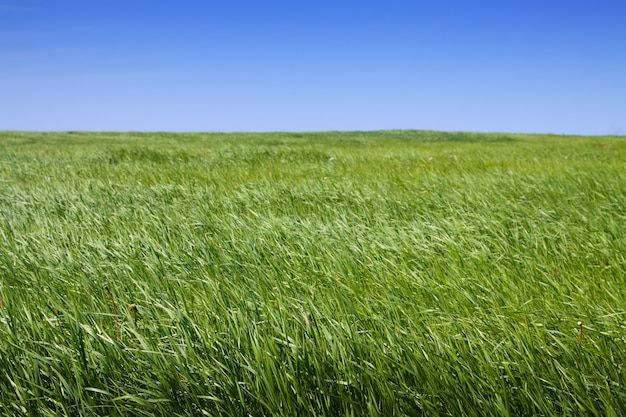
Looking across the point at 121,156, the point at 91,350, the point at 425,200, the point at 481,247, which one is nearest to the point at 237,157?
the point at 121,156

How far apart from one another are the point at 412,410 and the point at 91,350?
3.60 ft

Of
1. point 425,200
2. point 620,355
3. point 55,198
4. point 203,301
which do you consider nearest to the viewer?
point 620,355

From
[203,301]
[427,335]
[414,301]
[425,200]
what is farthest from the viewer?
[425,200]

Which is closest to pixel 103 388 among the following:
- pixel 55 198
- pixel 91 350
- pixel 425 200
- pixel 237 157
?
pixel 91 350

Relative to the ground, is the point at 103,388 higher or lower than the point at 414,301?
lower

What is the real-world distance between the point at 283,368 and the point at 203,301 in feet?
2.06

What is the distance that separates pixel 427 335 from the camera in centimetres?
173

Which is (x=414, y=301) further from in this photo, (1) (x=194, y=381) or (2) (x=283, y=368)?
(1) (x=194, y=381)

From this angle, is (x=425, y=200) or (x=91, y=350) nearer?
(x=91, y=350)

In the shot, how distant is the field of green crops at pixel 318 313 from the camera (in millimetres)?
1425

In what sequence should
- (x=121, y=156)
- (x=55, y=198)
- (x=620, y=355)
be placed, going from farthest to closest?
(x=121, y=156) < (x=55, y=198) < (x=620, y=355)

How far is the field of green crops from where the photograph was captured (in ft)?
4.67

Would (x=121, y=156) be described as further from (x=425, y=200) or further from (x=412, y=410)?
(x=412, y=410)

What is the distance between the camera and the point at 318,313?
170 cm
